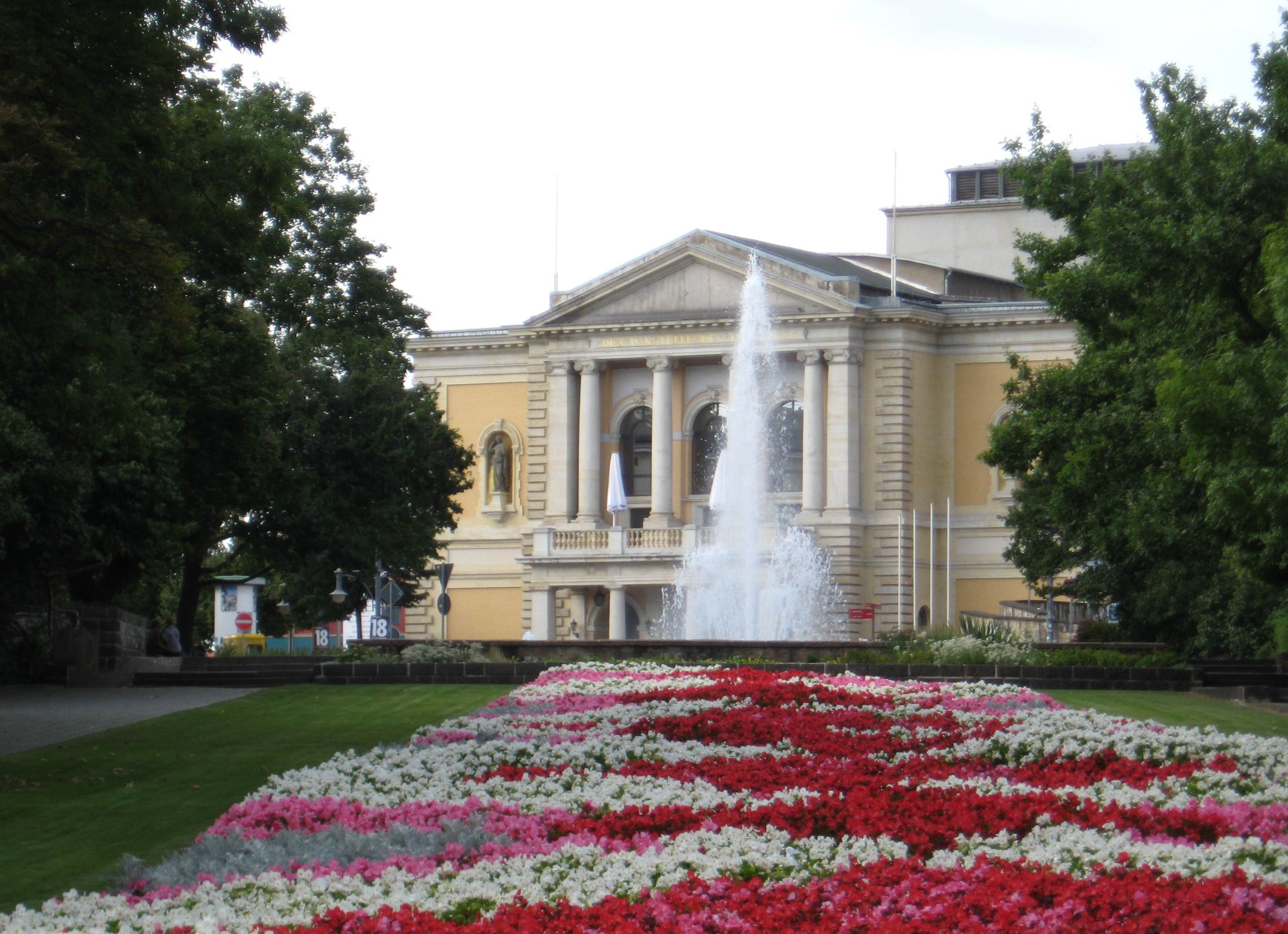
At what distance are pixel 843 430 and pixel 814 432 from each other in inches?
40.9

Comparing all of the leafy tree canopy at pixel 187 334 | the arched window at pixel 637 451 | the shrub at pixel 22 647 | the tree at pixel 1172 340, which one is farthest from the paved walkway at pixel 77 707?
the arched window at pixel 637 451

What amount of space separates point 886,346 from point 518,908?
61.3 metres

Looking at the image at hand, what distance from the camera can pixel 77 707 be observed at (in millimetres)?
25656

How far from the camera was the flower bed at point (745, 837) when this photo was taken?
343 inches

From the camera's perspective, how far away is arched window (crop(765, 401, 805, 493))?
235ft

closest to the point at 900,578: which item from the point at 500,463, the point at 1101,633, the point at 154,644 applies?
the point at 500,463

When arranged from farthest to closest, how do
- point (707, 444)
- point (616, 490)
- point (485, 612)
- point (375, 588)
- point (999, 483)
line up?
point (485, 612), point (707, 444), point (999, 483), point (616, 490), point (375, 588)

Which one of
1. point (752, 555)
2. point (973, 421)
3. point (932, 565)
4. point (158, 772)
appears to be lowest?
point (158, 772)

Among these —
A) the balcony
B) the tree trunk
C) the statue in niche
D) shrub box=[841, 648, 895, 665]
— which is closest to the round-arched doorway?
the balcony

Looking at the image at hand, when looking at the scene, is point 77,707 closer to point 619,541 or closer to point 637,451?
point 619,541

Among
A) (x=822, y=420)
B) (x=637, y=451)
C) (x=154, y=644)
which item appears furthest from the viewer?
(x=637, y=451)

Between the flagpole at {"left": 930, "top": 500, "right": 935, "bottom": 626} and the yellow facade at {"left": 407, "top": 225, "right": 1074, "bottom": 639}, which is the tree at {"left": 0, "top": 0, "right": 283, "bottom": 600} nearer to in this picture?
the yellow facade at {"left": 407, "top": 225, "right": 1074, "bottom": 639}

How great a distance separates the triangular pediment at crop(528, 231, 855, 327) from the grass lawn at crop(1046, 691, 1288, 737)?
4014 centimetres

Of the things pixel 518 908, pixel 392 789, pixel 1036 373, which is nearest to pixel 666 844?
pixel 518 908
